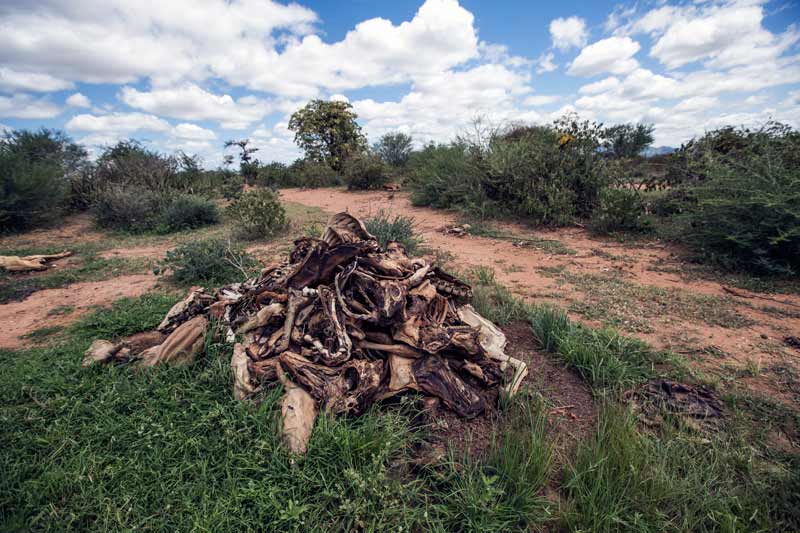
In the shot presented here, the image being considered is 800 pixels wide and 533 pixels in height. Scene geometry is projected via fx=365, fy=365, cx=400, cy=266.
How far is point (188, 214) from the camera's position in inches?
337

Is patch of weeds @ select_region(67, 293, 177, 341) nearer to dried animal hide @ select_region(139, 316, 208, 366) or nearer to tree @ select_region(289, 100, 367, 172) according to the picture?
dried animal hide @ select_region(139, 316, 208, 366)

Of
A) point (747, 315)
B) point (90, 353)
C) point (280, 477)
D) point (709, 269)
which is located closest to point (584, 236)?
point (709, 269)

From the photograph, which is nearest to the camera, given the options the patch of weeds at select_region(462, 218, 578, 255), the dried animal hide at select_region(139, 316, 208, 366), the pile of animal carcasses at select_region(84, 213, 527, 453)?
the pile of animal carcasses at select_region(84, 213, 527, 453)

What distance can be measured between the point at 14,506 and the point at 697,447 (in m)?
3.20

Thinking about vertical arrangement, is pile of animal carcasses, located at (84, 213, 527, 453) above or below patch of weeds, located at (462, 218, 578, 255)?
above

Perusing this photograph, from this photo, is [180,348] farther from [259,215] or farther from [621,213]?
[621,213]

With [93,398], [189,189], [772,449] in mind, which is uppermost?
[189,189]

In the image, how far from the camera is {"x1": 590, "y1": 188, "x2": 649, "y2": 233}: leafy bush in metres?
6.64

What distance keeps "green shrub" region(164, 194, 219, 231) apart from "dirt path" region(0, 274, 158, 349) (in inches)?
151

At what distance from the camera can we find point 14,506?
1550 millimetres

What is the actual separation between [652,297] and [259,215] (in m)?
6.51

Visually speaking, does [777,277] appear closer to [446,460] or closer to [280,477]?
[446,460]

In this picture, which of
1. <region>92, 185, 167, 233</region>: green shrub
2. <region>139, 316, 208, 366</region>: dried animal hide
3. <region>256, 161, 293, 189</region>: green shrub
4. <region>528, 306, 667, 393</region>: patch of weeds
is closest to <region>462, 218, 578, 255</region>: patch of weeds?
<region>528, 306, 667, 393</region>: patch of weeds

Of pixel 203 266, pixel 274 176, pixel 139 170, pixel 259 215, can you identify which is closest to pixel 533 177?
pixel 259 215
